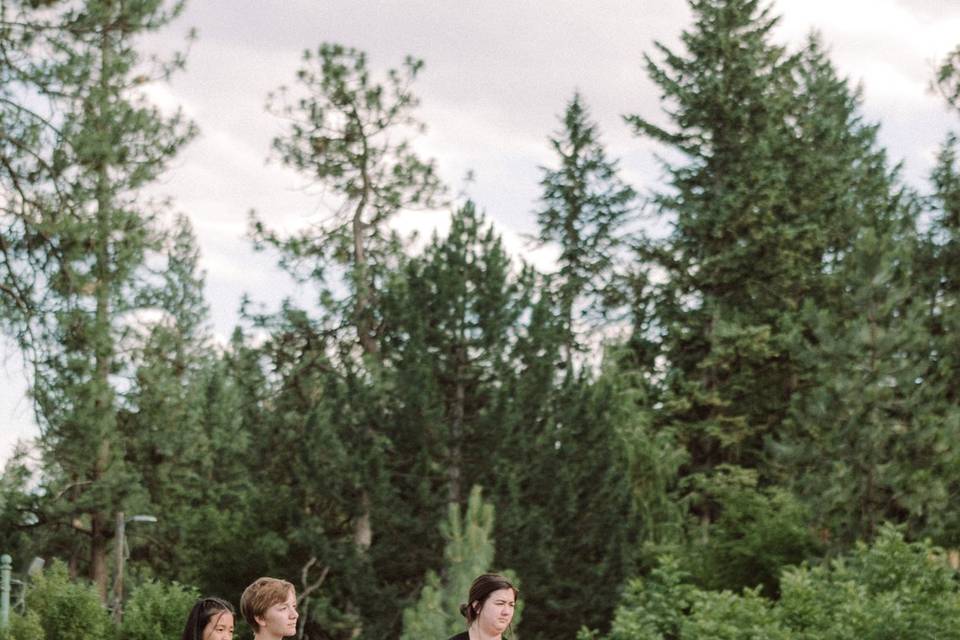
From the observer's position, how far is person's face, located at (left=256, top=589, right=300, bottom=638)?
5.75 metres

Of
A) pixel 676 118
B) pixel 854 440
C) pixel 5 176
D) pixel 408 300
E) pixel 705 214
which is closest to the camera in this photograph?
pixel 5 176

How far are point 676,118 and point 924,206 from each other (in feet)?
29.7

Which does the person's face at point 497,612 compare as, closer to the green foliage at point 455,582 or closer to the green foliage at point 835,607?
the green foliage at point 835,607

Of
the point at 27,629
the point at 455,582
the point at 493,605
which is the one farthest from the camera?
the point at 27,629

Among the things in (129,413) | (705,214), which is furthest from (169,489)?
(705,214)

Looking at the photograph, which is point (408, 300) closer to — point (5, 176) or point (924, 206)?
point (5, 176)

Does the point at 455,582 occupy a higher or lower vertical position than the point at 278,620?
higher

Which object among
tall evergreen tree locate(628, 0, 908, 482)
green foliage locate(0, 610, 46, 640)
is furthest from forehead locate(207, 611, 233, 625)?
tall evergreen tree locate(628, 0, 908, 482)

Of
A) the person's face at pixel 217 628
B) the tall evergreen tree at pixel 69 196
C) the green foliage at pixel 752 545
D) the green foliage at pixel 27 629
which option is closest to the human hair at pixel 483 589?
the person's face at pixel 217 628

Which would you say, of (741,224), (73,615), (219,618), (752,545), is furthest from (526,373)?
(219,618)

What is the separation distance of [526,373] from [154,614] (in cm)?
895

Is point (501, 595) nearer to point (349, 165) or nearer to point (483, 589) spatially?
point (483, 589)

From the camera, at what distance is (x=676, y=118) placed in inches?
1784

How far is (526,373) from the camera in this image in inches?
1151
